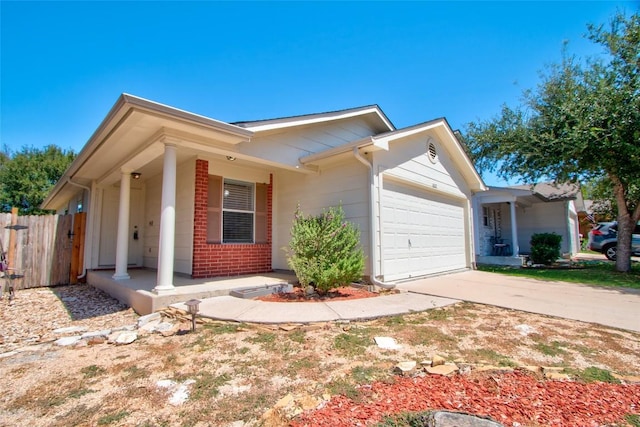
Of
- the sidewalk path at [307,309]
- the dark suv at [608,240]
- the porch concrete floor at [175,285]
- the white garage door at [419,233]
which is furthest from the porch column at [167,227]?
the dark suv at [608,240]

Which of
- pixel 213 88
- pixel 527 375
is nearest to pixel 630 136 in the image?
A: pixel 527 375

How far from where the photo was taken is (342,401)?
7.55ft

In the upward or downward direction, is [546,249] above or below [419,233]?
below

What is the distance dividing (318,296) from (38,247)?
8.19m

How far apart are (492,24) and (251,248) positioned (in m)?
8.39

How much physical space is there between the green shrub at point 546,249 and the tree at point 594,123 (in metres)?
2.05

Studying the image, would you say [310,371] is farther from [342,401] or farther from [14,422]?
[14,422]

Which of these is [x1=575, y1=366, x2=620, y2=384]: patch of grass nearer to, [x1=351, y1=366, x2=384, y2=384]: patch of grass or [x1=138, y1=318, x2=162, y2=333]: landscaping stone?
[x1=351, y1=366, x2=384, y2=384]: patch of grass

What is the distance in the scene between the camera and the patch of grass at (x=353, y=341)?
3.26m

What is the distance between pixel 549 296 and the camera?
19.7ft

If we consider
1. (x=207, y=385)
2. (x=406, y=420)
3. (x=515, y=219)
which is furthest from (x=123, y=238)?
(x=515, y=219)

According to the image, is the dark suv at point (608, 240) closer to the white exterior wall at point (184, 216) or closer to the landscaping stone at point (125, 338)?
the white exterior wall at point (184, 216)

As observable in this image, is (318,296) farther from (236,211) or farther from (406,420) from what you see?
(406,420)

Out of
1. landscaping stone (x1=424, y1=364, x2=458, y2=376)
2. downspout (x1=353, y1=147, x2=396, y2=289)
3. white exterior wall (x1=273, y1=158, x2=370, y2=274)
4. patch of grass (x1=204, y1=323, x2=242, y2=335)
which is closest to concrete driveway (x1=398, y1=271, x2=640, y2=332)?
downspout (x1=353, y1=147, x2=396, y2=289)
